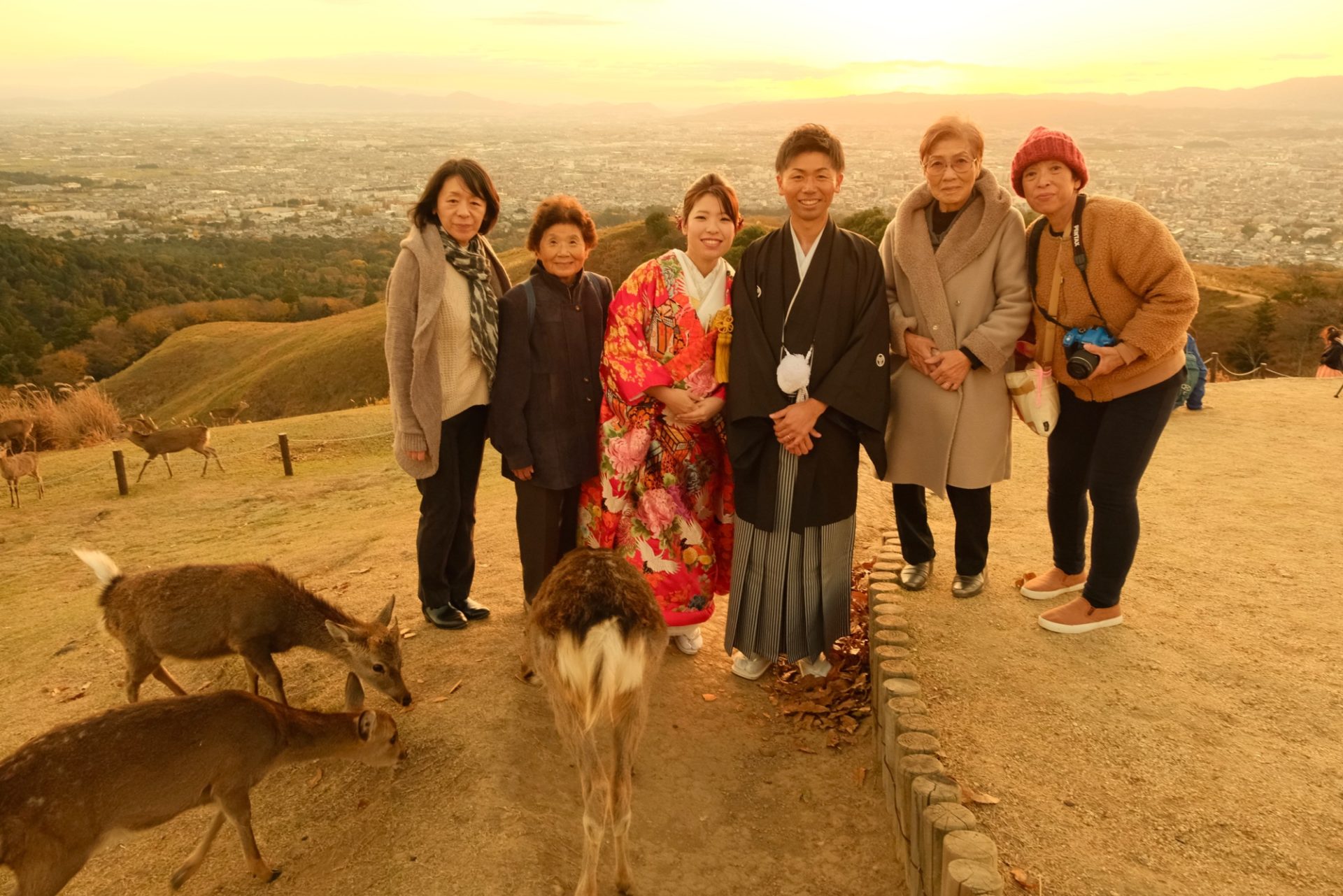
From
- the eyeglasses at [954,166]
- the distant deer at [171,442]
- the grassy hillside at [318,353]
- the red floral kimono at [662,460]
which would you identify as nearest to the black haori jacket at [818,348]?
the red floral kimono at [662,460]

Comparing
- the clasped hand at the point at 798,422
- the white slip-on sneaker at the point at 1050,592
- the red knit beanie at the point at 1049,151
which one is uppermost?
the red knit beanie at the point at 1049,151

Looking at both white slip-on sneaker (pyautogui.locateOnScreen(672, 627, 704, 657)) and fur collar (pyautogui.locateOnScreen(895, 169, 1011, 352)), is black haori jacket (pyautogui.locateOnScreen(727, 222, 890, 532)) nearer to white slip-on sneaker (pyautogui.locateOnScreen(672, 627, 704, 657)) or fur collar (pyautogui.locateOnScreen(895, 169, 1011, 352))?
fur collar (pyautogui.locateOnScreen(895, 169, 1011, 352))

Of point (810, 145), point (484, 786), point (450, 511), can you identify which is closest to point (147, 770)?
point (484, 786)

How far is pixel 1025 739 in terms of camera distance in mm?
3689

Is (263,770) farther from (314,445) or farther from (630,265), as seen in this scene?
(630,265)

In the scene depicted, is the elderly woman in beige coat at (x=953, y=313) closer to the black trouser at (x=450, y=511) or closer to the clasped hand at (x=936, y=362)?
the clasped hand at (x=936, y=362)

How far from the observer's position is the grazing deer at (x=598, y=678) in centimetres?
311

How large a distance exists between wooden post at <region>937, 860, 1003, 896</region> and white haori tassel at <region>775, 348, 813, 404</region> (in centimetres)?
213

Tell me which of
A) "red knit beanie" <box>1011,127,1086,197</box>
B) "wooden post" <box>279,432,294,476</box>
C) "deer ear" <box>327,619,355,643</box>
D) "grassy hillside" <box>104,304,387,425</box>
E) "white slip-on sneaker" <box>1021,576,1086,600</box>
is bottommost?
"grassy hillside" <box>104,304,387,425</box>

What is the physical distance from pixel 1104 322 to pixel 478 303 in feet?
10.6

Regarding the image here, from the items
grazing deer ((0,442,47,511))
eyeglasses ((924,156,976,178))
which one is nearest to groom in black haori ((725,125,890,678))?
eyeglasses ((924,156,976,178))

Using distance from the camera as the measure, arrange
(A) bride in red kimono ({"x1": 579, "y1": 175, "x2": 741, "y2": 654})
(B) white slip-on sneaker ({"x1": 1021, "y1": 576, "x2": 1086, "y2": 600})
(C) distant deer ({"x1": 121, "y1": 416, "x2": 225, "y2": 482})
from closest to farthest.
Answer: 1. (A) bride in red kimono ({"x1": 579, "y1": 175, "x2": 741, "y2": 654})
2. (B) white slip-on sneaker ({"x1": 1021, "y1": 576, "x2": 1086, "y2": 600})
3. (C) distant deer ({"x1": 121, "y1": 416, "x2": 225, "y2": 482})

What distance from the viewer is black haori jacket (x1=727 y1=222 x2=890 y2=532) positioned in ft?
13.4

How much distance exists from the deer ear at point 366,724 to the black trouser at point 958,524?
3.01m
